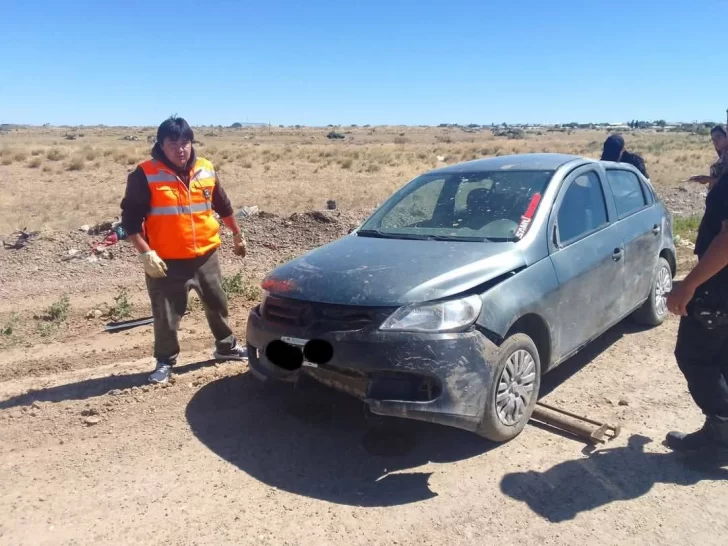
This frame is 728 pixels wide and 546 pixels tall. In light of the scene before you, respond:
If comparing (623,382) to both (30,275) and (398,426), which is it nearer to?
(398,426)

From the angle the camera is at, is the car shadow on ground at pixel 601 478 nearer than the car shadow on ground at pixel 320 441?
Yes

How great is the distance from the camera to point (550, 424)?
163 inches

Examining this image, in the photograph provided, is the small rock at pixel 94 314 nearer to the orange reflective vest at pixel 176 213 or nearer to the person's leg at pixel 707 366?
the orange reflective vest at pixel 176 213

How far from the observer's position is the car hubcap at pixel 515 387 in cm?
374

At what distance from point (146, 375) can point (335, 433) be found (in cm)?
187

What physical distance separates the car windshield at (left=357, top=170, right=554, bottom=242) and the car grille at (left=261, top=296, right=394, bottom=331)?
3.64ft

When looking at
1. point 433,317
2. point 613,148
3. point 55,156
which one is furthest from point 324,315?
point 55,156

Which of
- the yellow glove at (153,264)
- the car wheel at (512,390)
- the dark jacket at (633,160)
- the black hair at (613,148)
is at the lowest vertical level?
the car wheel at (512,390)

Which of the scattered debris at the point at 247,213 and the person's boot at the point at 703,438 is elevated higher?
the scattered debris at the point at 247,213

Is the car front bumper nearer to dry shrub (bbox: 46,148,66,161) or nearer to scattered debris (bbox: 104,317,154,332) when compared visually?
scattered debris (bbox: 104,317,154,332)

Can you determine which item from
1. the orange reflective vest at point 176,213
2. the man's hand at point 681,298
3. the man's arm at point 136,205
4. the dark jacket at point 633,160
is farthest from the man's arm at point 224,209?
the dark jacket at point 633,160

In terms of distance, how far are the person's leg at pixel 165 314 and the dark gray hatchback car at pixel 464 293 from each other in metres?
1.02

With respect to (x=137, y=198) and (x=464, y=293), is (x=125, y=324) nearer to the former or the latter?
(x=137, y=198)

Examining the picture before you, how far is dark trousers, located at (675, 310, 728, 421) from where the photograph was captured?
345 cm
